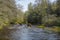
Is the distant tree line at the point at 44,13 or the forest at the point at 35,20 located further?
the distant tree line at the point at 44,13

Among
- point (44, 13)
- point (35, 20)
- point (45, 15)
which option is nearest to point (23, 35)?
point (45, 15)

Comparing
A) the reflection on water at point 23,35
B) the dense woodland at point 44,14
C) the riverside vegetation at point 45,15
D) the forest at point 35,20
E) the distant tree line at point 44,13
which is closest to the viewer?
the forest at point 35,20

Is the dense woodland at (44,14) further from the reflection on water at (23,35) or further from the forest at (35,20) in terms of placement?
the reflection on water at (23,35)

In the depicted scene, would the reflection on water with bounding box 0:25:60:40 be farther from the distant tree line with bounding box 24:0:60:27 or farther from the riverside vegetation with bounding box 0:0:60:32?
the distant tree line with bounding box 24:0:60:27

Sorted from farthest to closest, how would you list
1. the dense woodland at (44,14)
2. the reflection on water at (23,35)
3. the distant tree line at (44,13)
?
the distant tree line at (44,13), the dense woodland at (44,14), the reflection on water at (23,35)

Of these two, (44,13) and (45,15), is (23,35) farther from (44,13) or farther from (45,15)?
(44,13)

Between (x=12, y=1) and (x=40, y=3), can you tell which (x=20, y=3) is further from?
(x=40, y=3)

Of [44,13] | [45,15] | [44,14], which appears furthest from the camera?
[44,13]

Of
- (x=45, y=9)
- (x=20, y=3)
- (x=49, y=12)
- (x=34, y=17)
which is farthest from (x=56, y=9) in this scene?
(x=20, y=3)

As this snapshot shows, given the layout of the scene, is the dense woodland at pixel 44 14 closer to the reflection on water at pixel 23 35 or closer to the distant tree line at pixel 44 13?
the distant tree line at pixel 44 13

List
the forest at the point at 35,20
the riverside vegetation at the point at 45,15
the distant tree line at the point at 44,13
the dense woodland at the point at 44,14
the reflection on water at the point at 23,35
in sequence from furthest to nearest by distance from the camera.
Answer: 1. the distant tree line at the point at 44,13
2. the dense woodland at the point at 44,14
3. the riverside vegetation at the point at 45,15
4. the reflection on water at the point at 23,35
5. the forest at the point at 35,20

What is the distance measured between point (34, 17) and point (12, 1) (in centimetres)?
5097

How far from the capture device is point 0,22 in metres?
12.9

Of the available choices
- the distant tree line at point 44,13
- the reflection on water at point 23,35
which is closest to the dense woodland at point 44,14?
the distant tree line at point 44,13
